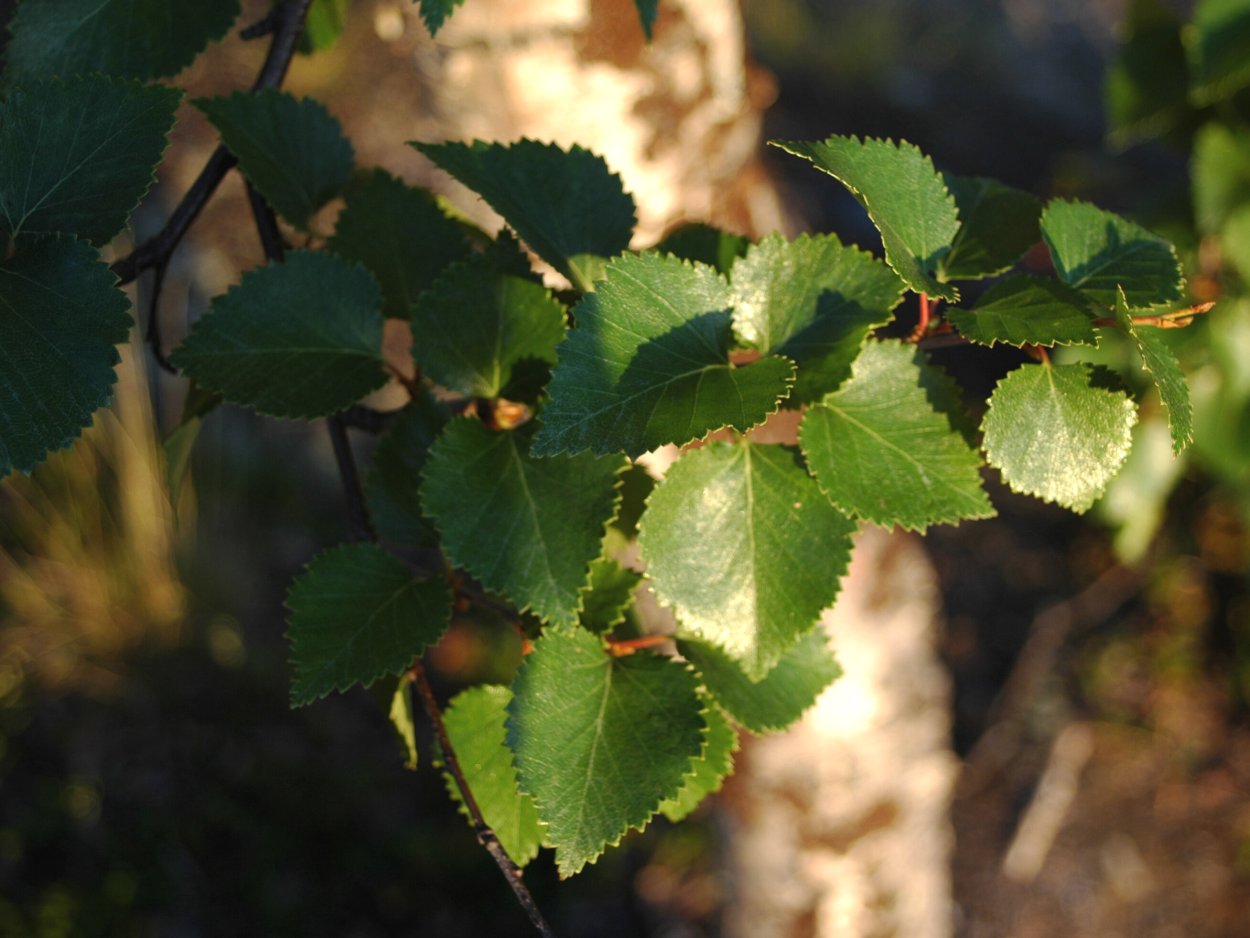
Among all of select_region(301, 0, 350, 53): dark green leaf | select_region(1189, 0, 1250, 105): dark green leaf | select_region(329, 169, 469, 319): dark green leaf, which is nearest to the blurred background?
select_region(1189, 0, 1250, 105): dark green leaf

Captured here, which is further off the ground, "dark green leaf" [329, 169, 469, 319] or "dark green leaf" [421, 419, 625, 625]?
"dark green leaf" [329, 169, 469, 319]

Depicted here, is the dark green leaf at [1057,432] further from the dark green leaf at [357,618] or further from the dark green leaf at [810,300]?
the dark green leaf at [357,618]

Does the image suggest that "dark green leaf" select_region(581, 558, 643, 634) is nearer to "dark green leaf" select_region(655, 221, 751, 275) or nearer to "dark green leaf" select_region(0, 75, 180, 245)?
"dark green leaf" select_region(655, 221, 751, 275)

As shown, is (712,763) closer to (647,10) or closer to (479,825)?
(479,825)

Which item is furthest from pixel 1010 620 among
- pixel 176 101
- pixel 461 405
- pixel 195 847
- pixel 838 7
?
pixel 838 7

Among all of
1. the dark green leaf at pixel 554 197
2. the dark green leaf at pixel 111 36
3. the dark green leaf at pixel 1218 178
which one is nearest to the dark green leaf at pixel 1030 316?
the dark green leaf at pixel 554 197

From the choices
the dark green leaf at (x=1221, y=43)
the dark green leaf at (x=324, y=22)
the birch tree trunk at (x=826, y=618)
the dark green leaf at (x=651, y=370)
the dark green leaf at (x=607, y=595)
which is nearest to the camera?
the dark green leaf at (x=651, y=370)

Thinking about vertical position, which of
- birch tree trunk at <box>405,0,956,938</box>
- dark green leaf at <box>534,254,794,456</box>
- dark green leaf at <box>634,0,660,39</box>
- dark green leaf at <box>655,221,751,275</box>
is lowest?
birch tree trunk at <box>405,0,956,938</box>
